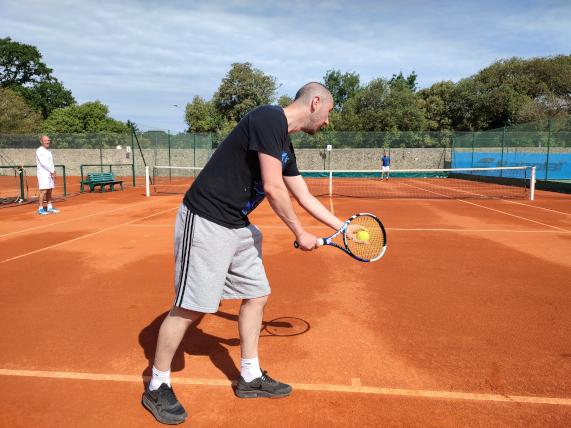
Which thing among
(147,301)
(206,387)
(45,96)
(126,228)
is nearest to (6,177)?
(126,228)

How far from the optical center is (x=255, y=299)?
275 cm

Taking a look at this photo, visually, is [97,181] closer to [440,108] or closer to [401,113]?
[401,113]

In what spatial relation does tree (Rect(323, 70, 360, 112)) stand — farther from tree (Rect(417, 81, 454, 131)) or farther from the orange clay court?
the orange clay court

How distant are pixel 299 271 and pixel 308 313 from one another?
159 cm

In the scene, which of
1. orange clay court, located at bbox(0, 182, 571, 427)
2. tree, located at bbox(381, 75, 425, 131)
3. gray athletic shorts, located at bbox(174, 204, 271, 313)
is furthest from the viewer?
tree, located at bbox(381, 75, 425, 131)

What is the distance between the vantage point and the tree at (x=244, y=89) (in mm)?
46438

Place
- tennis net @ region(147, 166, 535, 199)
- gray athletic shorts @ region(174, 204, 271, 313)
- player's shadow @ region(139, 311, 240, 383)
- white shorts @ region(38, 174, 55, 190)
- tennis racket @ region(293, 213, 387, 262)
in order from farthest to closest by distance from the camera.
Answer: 1. tennis net @ region(147, 166, 535, 199)
2. white shorts @ region(38, 174, 55, 190)
3. player's shadow @ region(139, 311, 240, 383)
4. tennis racket @ region(293, 213, 387, 262)
5. gray athletic shorts @ region(174, 204, 271, 313)

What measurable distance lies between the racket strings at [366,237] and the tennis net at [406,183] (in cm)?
1398

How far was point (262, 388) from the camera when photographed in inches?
113

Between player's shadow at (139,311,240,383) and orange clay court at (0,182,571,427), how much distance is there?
0.06ft

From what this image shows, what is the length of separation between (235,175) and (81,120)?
2216 inches

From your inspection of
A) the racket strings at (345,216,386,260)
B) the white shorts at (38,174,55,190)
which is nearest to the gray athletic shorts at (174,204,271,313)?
the racket strings at (345,216,386,260)

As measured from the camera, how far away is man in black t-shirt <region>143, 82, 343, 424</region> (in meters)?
2.41

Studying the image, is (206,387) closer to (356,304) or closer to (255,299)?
(255,299)
